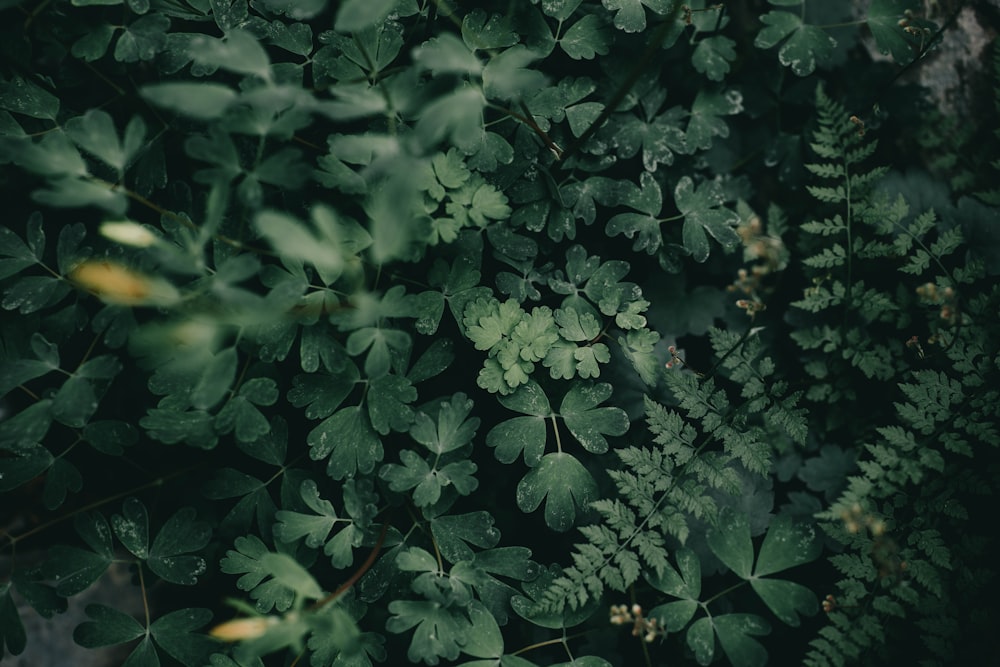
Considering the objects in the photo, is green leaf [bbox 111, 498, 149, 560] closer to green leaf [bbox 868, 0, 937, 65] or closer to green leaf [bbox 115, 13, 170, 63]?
green leaf [bbox 115, 13, 170, 63]

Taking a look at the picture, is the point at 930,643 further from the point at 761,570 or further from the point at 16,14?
the point at 16,14

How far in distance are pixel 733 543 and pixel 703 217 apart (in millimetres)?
1136

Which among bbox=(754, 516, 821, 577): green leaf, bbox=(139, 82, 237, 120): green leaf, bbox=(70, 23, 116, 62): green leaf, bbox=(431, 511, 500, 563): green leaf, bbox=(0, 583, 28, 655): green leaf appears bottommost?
bbox=(0, 583, 28, 655): green leaf

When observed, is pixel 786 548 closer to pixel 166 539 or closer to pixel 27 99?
pixel 166 539

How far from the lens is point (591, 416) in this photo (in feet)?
7.16

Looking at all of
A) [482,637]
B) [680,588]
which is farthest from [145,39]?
[680,588]

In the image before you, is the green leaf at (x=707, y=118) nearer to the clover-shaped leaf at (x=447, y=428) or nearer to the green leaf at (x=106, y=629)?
the clover-shaped leaf at (x=447, y=428)

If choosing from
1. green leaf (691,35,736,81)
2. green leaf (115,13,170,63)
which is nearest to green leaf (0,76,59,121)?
green leaf (115,13,170,63)

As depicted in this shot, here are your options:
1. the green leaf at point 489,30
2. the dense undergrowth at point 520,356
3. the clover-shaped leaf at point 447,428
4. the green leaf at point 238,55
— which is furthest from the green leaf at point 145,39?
the clover-shaped leaf at point 447,428

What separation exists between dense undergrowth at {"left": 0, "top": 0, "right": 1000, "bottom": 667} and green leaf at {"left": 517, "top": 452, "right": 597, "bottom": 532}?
0.03 feet

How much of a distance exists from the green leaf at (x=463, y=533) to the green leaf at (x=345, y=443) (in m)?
0.31

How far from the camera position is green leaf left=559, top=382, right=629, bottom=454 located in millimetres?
2152

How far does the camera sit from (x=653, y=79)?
2396mm

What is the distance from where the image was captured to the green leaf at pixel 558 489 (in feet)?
6.95
